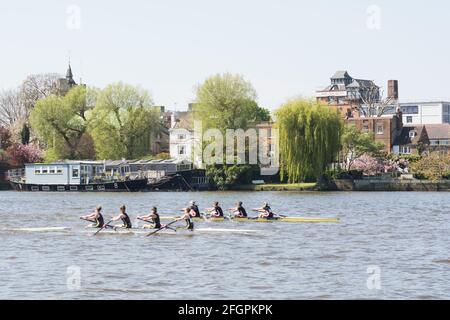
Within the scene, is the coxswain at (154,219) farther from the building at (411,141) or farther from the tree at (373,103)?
the tree at (373,103)

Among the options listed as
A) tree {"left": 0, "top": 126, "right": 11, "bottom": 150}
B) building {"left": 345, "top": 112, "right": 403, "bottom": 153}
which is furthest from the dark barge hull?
building {"left": 345, "top": 112, "right": 403, "bottom": 153}

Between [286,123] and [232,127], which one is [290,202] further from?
[232,127]

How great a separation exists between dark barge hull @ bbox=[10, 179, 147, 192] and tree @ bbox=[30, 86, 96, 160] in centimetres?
528

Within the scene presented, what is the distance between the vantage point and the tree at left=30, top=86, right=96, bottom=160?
373 feet

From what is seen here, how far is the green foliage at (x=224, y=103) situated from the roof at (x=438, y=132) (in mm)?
38030

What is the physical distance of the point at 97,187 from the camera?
110812 mm

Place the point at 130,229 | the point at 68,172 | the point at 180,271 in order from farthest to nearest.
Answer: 1. the point at 68,172
2. the point at 130,229
3. the point at 180,271

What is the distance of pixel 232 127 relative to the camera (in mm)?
103562

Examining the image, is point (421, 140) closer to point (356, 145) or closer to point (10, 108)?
point (356, 145)

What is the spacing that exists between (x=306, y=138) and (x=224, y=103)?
43.7ft

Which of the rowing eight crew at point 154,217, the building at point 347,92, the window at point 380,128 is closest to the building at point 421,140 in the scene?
the window at point 380,128

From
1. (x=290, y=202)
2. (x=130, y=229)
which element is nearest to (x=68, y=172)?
(x=290, y=202)

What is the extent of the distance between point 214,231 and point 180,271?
543 inches

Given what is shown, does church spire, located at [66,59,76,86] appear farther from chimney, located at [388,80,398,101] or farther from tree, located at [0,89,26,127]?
chimney, located at [388,80,398,101]
